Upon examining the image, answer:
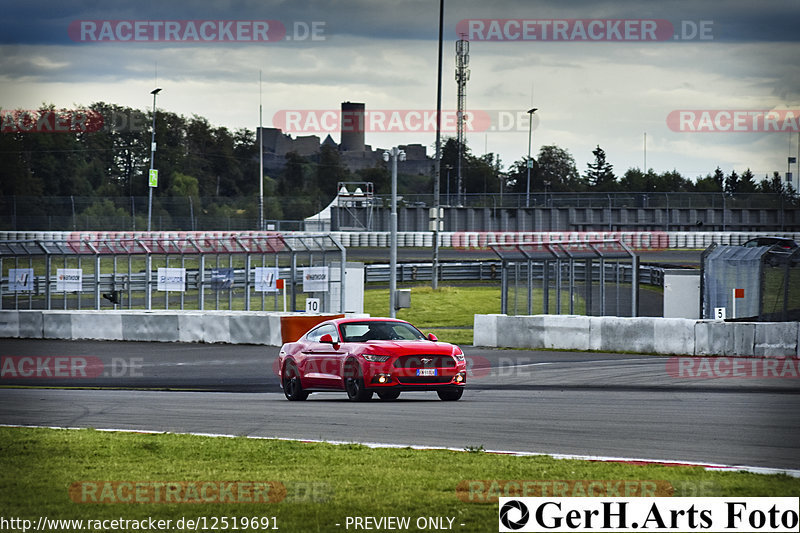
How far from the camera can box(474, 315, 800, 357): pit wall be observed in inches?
901

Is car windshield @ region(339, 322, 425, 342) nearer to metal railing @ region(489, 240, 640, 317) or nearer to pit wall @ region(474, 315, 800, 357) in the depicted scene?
pit wall @ region(474, 315, 800, 357)

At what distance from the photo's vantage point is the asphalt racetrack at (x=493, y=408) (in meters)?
12.2

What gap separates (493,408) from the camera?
1574cm

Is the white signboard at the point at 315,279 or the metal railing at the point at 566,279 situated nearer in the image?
the metal railing at the point at 566,279

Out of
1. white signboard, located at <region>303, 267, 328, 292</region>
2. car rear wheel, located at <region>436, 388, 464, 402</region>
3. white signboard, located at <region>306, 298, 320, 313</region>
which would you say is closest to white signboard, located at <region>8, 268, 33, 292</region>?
white signboard, located at <region>303, 267, 328, 292</region>

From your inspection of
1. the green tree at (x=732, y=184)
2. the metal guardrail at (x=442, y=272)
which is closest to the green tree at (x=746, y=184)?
the green tree at (x=732, y=184)

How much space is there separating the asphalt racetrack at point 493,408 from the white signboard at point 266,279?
7402mm

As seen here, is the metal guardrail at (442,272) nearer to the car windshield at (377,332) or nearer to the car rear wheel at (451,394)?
the car windshield at (377,332)

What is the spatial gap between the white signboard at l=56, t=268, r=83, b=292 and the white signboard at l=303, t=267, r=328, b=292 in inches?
304

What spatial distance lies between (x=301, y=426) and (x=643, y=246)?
155 feet

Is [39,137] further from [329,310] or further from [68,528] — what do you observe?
[68,528]

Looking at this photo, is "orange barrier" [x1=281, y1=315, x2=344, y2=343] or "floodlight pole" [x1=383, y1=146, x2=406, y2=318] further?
"floodlight pole" [x1=383, y1=146, x2=406, y2=318]

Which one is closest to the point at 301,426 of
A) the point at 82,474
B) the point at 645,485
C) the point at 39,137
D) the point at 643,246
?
the point at 82,474

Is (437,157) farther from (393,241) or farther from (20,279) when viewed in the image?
(20,279)
